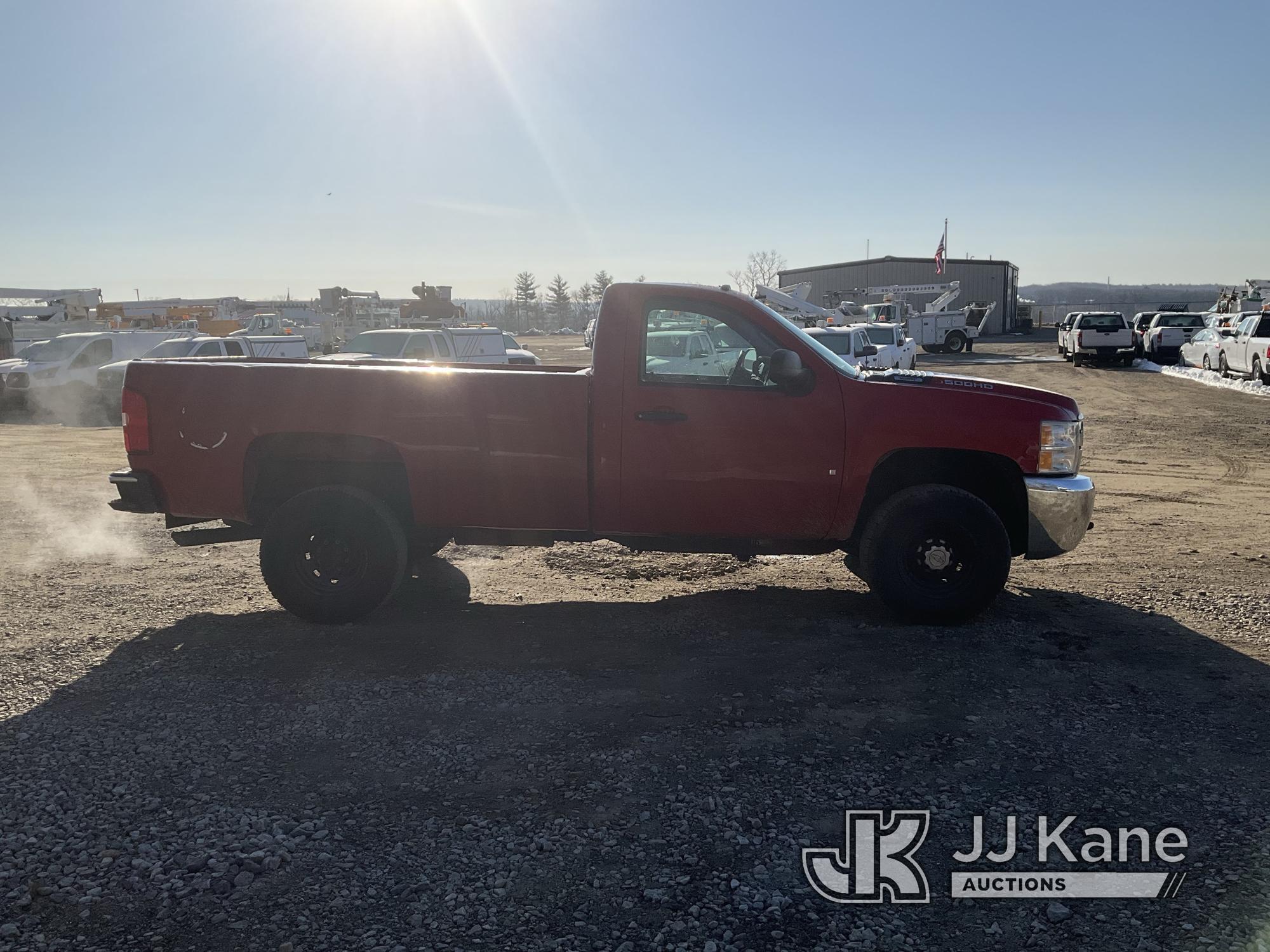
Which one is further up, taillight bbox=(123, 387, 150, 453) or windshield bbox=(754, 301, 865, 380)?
windshield bbox=(754, 301, 865, 380)

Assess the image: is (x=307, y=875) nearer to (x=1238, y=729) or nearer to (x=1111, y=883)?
(x=1111, y=883)

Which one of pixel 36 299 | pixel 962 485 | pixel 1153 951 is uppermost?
pixel 36 299

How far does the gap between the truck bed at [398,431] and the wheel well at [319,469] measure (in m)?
0.01

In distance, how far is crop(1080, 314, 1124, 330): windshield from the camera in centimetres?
3259

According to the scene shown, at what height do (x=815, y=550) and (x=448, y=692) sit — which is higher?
(x=815, y=550)

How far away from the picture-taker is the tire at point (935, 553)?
572cm

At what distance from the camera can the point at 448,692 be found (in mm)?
4969

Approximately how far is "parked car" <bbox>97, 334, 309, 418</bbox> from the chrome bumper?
1597 centimetres

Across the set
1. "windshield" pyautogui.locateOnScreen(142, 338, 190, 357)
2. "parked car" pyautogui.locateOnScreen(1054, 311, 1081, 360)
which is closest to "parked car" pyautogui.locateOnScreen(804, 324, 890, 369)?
"windshield" pyautogui.locateOnScreen(142, 338, 190, 357)

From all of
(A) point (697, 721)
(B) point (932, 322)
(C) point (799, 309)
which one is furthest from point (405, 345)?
(B) point (932, 322)

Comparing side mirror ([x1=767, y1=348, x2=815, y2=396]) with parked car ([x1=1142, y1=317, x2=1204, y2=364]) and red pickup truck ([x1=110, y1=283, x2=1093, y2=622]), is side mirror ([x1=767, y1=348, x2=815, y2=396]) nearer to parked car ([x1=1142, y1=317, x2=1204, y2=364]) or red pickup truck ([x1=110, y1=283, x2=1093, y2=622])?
red pickup truck ([x1=110, y1=283, x2=1093, y2=622])

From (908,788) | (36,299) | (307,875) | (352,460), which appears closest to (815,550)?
(908,788)

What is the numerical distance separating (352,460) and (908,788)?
3.74 meters

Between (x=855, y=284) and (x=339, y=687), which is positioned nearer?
(x=339, y=687)
